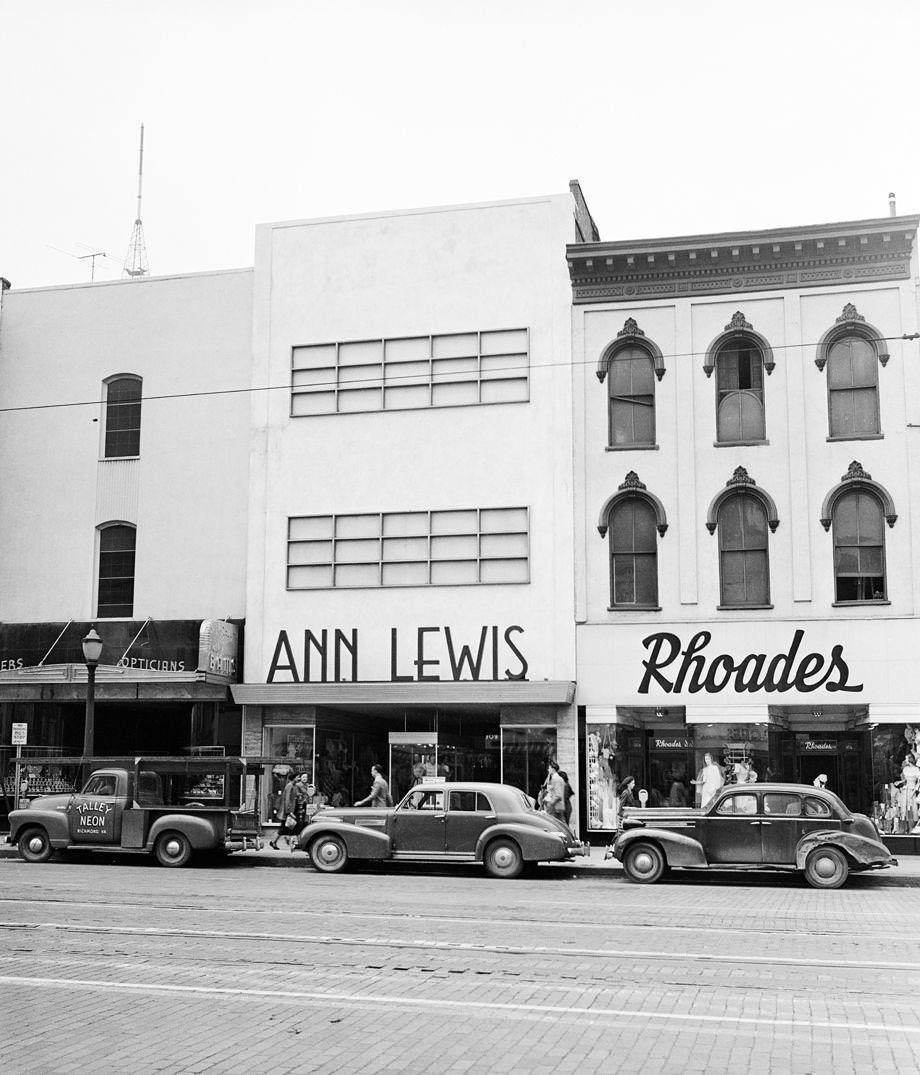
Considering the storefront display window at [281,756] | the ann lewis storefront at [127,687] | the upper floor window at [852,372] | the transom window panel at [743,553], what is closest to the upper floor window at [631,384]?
the transom window panel at [743,553]

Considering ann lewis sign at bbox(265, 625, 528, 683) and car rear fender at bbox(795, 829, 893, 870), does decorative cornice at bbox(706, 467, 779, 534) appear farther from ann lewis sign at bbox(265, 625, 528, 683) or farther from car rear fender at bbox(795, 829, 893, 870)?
car rear fender at bbox(795, 829, 893, 870)

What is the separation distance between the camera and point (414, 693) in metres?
27.4

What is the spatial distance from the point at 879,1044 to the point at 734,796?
41.8 ft

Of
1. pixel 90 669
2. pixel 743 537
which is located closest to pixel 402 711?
pixel 90 669

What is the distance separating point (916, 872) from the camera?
20.9 meters

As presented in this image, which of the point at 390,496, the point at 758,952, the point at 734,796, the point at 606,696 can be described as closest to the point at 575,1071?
the point at 758,952

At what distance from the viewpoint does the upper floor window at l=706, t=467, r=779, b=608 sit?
27078mm

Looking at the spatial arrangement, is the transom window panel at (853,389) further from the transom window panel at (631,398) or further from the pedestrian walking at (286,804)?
the pedestrian walking at (286,804)

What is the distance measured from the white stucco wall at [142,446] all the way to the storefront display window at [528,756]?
726 centimetres

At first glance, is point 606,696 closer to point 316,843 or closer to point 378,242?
point 316,843

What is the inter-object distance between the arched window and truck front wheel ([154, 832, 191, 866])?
887 centimetres

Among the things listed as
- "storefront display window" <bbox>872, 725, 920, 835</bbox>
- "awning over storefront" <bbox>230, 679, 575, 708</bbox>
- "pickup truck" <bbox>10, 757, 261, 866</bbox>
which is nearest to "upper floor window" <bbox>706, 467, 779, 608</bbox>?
"storefront display window" <bbox>872, 725, 920, 835</bbox>

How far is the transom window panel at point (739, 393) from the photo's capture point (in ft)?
91.1

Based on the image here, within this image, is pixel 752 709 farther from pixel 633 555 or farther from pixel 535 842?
pixel 535 842
